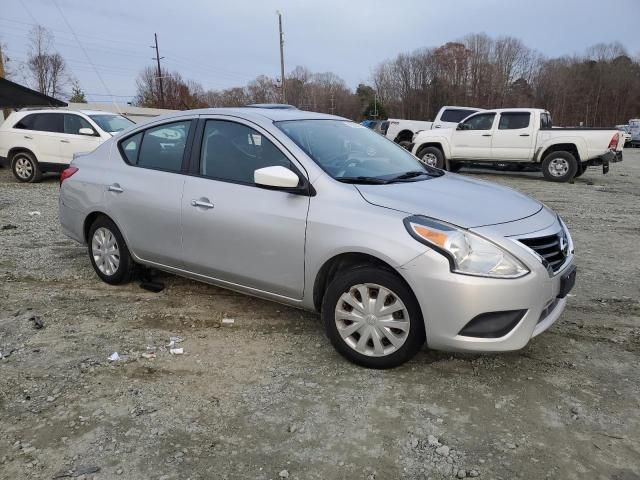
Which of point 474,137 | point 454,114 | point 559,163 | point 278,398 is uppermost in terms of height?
point 454,114

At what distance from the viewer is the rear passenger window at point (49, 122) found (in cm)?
1250

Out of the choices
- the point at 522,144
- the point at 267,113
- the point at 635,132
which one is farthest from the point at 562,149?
the point at 635,132

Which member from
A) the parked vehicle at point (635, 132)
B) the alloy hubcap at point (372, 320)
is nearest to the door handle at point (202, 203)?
the alloy hubcap at point (372, 320)

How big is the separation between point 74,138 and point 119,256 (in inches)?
345

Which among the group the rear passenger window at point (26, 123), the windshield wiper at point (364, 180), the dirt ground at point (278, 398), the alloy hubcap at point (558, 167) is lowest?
the dirt ground at point (278, 398)

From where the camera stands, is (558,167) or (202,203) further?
(558,167)

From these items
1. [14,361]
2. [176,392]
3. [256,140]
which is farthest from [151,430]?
[256,140]

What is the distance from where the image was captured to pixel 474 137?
14828 mm

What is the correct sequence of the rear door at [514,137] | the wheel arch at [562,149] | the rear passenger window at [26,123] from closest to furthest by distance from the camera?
the rear passenger window at [26,123] < the wheel arch at [562,149] < the rear door at [514,137]

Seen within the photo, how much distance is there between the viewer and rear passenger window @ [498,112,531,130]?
1426cm

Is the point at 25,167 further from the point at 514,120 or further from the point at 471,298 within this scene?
the point at 471,298

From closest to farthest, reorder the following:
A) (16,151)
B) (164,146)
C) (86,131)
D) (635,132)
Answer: (164,146)
(86,131)
(16,151)
(635,132)

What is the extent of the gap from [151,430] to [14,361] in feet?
4.63

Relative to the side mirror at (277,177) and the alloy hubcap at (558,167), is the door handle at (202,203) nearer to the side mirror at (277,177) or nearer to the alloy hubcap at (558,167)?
the side mirror at (277,177)
